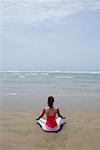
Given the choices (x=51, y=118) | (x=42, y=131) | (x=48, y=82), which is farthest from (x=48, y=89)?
(x=42, y=131)

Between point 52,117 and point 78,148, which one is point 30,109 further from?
point 78,148

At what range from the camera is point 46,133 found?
820 centimetres

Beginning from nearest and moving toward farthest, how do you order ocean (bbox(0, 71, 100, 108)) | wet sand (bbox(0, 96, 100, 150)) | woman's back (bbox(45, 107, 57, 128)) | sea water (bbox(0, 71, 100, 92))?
1. wet sand (bbox(0, 96, 100, 150))
2. woman's back (bbox(45, 107, 57, 128))
3. ocean (bbox(0, 71, 100, 108))
4. sea water (bbox(0, 71, 100, 92))

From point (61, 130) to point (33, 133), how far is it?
2.78 ft

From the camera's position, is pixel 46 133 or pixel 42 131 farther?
pixel 42 131

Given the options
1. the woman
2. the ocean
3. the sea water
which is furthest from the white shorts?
the sea water

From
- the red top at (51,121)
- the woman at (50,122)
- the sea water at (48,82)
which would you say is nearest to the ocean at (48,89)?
the sea water at (48,82)

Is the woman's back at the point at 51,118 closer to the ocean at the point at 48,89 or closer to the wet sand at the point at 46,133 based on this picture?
the wet sand at the point at 46,133

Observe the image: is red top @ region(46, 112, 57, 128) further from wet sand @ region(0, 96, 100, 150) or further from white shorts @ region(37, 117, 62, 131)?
wet sand @ region(0, 96, 100, 150)

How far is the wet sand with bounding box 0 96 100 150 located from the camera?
7.05 meters

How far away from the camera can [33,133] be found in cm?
807

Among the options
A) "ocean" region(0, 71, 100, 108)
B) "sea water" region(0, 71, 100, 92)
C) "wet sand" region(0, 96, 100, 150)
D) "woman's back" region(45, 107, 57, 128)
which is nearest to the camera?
"wet sand" region(0, 96, 100, 150)

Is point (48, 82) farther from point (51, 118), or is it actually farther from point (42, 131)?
point (42, 131)

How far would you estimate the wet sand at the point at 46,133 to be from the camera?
7047 millimetres
